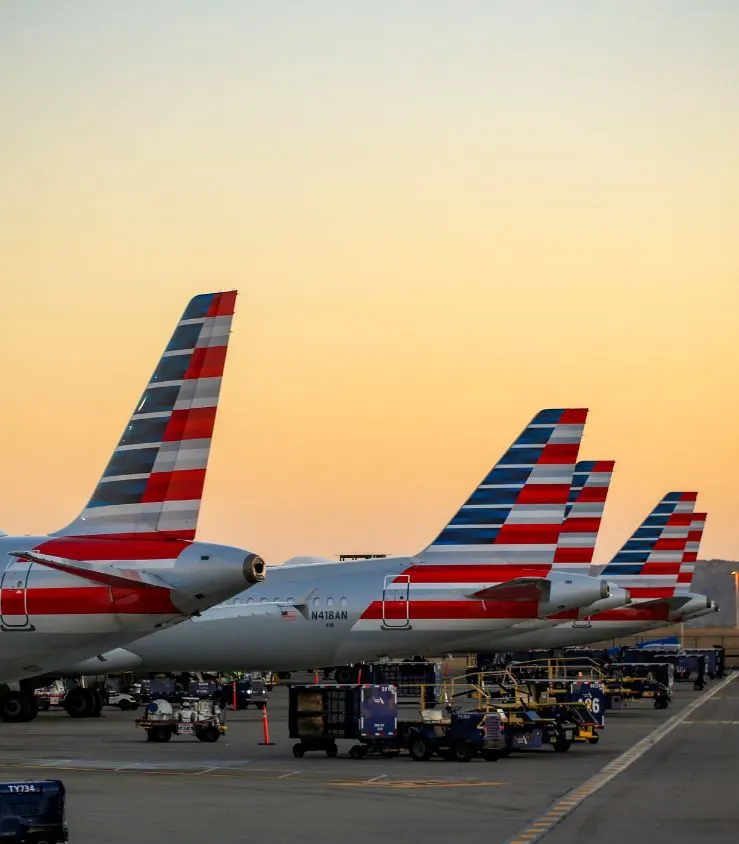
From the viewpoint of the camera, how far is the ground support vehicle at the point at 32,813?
62.0 feet

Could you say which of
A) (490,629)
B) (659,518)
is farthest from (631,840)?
(659,518)

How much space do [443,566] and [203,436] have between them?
21.2 meters

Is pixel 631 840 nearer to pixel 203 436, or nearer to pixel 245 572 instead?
pixel 245 572

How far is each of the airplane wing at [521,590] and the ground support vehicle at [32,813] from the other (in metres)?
30.2

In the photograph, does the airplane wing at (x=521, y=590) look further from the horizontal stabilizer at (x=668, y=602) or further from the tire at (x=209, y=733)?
the horizontal stabilizer at (x=668, y=602)

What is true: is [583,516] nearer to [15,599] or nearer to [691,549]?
[691,549]

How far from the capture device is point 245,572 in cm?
2927

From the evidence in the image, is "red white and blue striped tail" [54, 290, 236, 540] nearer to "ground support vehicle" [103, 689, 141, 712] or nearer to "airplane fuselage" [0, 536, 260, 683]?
"airplane fuselage" [0, 536, 260, 683]

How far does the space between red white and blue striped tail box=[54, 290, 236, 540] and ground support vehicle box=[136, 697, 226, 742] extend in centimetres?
1256

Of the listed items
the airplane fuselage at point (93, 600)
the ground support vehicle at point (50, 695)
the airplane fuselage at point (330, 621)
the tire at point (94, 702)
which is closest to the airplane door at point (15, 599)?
the airplane fuselage at point (93, 600)

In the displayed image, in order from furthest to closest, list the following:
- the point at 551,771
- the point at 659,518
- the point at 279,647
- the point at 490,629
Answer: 1. the point at 659,518
2. the point at 279,647
3. the point at 490,629
4. the point at 551,771

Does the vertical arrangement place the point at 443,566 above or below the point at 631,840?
above

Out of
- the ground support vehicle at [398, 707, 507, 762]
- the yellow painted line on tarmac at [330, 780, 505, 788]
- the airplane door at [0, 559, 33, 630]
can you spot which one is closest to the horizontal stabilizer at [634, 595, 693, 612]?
the ground support vehicle at [398, 707, 507, 762]

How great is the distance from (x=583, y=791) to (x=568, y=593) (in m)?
19.8
